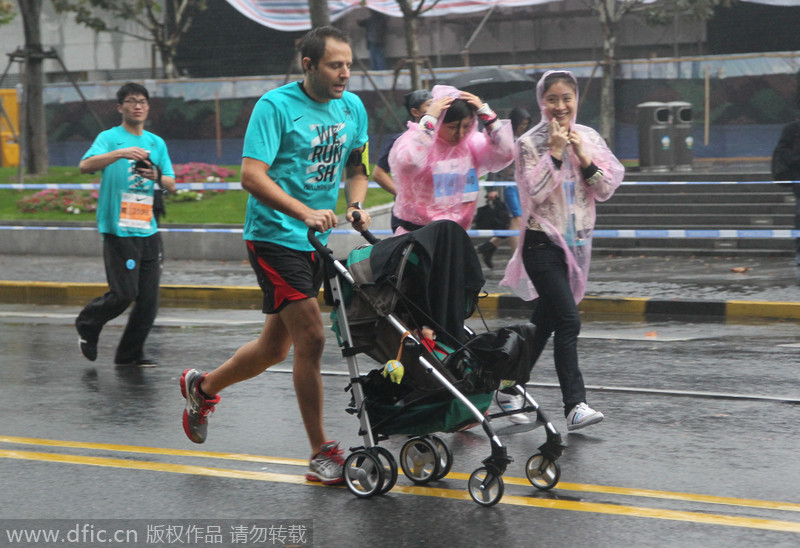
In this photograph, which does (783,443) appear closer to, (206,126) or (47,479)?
(47,479)

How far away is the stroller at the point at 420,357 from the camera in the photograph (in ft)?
15.1

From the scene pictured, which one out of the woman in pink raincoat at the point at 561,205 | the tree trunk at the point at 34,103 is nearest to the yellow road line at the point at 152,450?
the woman in pink raincoat at the point at 561,205

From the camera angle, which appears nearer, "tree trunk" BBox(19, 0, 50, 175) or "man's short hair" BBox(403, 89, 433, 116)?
"man's short hair" BBox(403, 89, 433, 116)

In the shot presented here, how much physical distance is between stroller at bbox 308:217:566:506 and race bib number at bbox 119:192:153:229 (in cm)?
341

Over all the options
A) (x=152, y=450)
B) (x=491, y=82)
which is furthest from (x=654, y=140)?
(x=152, y=450)

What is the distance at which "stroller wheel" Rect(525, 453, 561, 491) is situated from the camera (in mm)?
4703

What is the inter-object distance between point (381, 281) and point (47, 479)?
1800 mm

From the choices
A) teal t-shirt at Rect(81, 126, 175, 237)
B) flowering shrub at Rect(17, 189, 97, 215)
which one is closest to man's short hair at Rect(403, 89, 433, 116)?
teal t-shirt at Rect(81, 126, 175, 237)

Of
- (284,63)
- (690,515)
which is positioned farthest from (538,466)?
(284,63)

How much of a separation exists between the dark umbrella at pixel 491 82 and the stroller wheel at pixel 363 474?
40.4ft

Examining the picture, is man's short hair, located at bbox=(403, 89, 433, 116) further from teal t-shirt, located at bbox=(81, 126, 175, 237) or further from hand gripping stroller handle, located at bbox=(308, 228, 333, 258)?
hand gripping stroller handle, located at bbox=(308, 228, 333, 258)

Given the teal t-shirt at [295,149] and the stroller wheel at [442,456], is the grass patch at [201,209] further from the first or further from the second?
the stroller wheel at [442,456]

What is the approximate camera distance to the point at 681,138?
18.7 meters

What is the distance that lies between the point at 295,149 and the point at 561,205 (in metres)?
1.70
